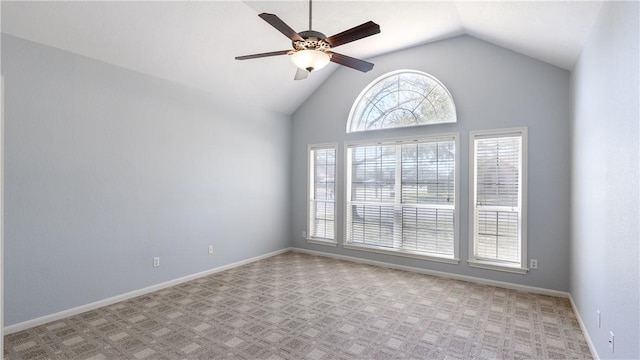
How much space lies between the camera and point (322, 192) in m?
5.92

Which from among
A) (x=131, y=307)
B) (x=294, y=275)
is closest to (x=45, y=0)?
(x=131, y=307)

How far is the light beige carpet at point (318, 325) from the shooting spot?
2582mm

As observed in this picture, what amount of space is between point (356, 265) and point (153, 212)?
10.6ft

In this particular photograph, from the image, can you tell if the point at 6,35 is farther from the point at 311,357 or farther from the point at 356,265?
the point at 356,265

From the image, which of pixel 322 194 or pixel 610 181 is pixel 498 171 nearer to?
pixel 610 181

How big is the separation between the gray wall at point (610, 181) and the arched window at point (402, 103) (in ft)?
5.73

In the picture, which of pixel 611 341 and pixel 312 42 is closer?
pixel 611 341

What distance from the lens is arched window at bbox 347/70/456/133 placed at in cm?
466

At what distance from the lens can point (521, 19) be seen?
10.1 ft

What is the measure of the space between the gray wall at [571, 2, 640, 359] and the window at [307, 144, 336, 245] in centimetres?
359

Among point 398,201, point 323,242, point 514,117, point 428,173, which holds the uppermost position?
point 514,117

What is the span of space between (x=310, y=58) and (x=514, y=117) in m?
3.08

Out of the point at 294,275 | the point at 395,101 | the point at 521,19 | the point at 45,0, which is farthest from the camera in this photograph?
the point at 395,101

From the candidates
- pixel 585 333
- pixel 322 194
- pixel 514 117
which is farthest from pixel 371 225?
pixel 585 333
